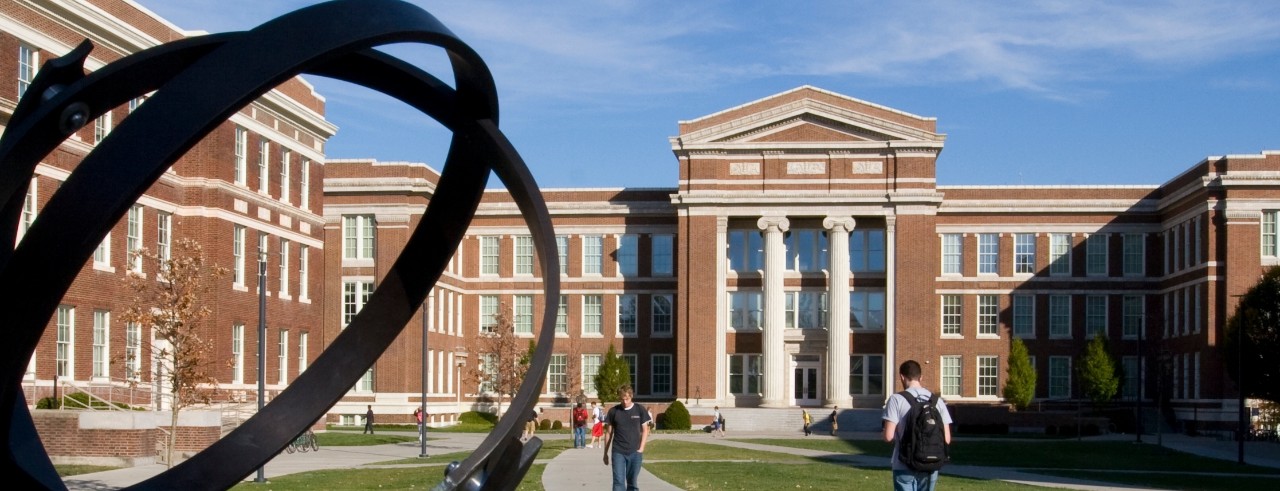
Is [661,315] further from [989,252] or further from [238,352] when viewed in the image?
[238,352]

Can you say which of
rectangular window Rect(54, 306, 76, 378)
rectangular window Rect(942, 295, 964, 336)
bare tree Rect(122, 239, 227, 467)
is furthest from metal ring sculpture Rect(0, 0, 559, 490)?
rectangular window Rect(942, 295, 964, 336)

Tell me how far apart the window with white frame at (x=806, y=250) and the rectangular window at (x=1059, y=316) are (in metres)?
13.1

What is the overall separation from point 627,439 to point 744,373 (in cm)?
6015

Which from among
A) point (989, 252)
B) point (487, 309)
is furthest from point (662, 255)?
point (989, 252)

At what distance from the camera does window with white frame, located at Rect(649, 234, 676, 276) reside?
81562 mm

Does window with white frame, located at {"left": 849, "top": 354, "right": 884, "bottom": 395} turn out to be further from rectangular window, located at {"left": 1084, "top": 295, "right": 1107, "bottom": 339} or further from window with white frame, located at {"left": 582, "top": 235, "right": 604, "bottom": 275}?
window with white frame, located at {"left": 582, "top": 235, "right": 604, "bottom": 275}

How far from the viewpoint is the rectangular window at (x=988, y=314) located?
267ft

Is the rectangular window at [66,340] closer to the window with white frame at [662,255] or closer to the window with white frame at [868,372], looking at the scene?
the window with white frame at [868,372]

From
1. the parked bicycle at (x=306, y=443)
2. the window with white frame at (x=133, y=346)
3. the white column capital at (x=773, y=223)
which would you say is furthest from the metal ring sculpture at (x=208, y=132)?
the white column capital at (x=773, y=223)

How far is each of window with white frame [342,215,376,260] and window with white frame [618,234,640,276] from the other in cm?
1337

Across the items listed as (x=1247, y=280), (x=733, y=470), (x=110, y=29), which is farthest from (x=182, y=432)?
(x=1247, y=280)

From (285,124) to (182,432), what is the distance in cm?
1609

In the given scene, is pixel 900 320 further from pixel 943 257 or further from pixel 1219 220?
pixel 1219 220

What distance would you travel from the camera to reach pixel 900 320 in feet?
245
